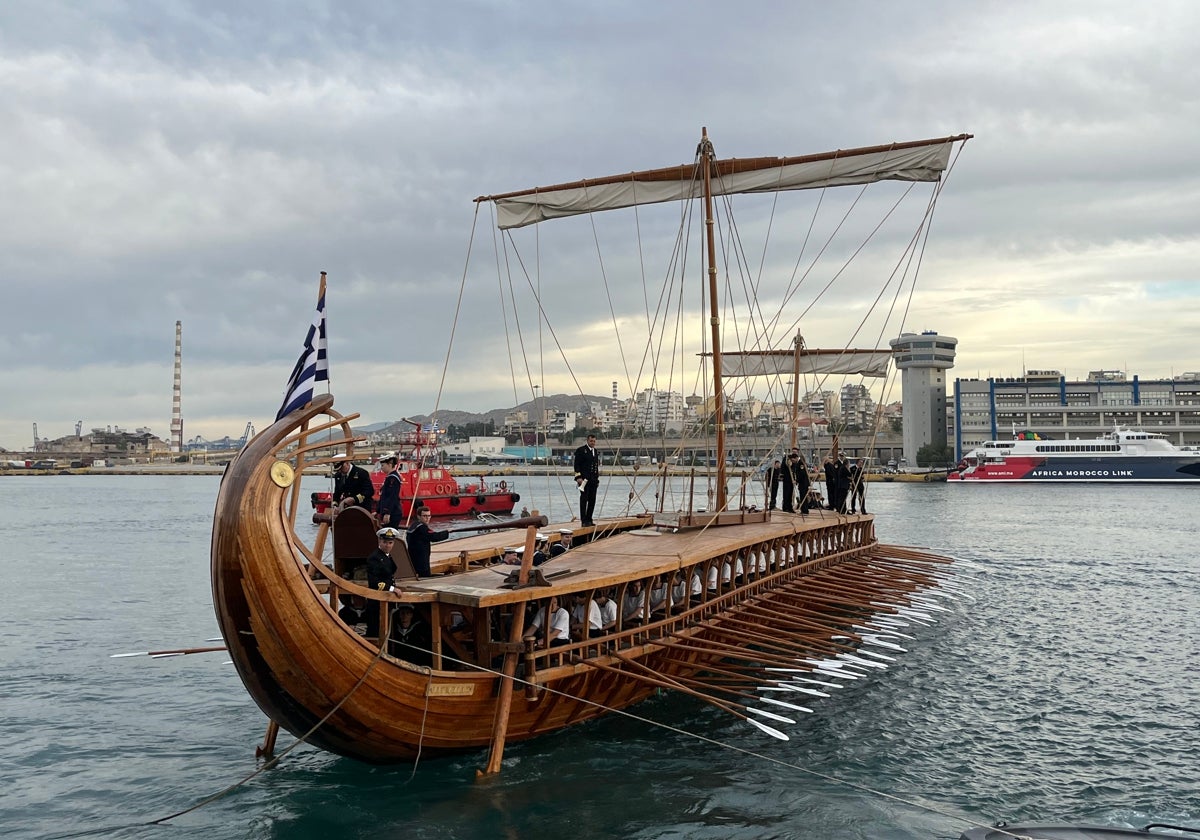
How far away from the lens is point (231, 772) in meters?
11.4

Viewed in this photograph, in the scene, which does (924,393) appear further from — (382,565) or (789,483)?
(382,565)

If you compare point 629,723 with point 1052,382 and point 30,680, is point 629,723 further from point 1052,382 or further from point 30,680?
point 1052,382

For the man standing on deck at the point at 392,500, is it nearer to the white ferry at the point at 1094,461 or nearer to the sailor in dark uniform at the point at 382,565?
the sailor in dark uniform at the point at 382,565

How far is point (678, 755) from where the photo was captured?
1180 cm

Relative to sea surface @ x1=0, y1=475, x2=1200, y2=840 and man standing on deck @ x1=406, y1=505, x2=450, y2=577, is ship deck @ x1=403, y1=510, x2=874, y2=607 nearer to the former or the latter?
man standing on deck @ x1=406, y1=505, x2=450, y2=577

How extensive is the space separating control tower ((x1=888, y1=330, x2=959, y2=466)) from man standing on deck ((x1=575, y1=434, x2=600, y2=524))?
119956mm

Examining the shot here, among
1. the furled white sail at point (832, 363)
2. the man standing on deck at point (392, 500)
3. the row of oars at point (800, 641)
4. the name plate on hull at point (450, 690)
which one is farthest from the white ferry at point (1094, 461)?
the name plate on hull at point (450, 690)

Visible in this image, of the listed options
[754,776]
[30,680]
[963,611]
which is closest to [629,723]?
[754,776]

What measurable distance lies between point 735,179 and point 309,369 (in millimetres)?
14660

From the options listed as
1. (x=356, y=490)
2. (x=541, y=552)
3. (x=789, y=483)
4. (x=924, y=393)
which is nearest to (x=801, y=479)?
(x=789, y=483)

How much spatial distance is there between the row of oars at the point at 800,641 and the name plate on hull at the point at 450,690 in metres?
1.73

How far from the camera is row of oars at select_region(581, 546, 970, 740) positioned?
12.4 metres

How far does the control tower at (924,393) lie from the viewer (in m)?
130

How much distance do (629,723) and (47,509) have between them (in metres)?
76.0
